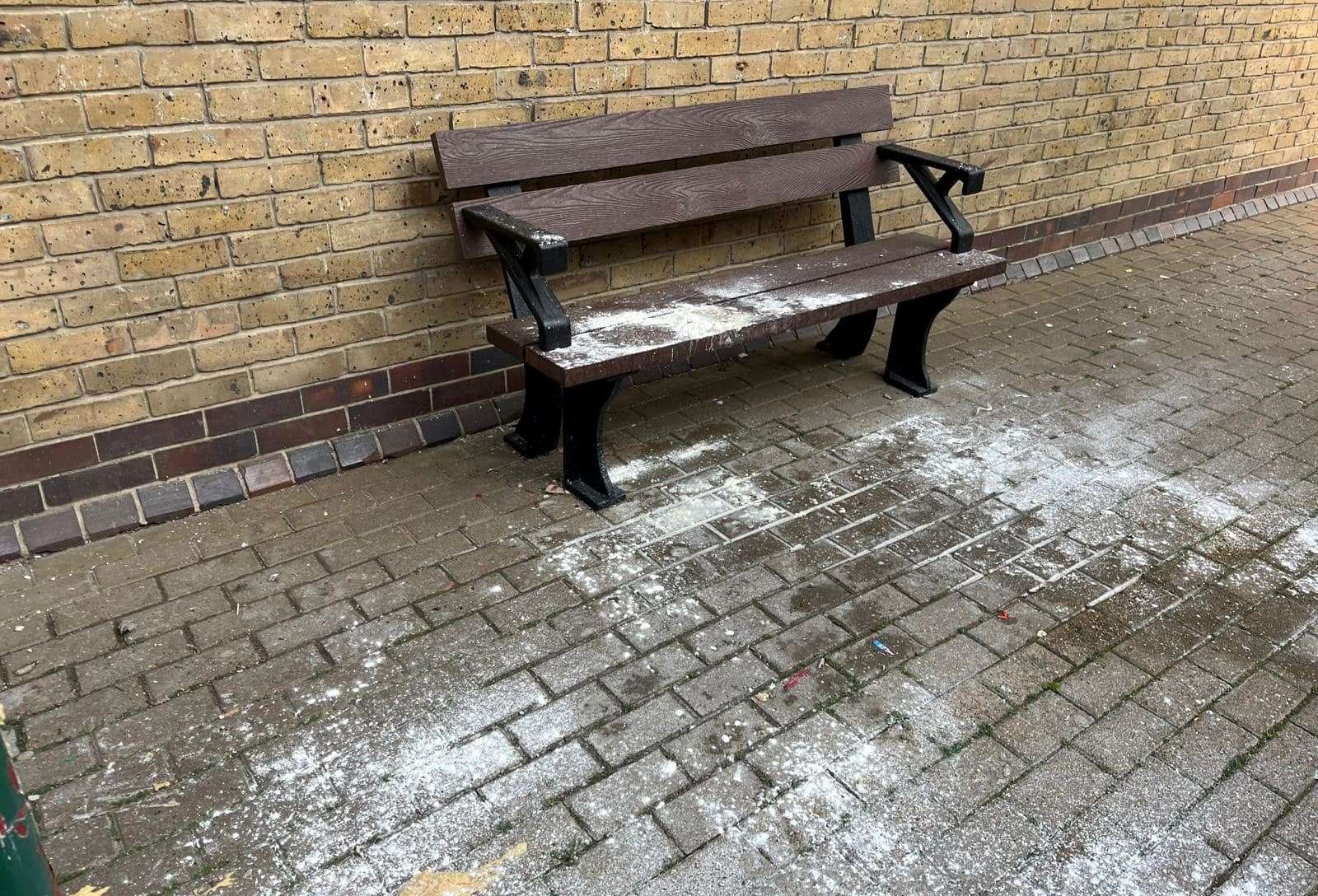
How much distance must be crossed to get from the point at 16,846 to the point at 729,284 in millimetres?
3171

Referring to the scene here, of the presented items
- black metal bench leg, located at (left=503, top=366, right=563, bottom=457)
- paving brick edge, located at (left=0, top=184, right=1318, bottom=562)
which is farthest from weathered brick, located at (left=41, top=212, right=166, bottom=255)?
black metal bench leg, located at (left=503, top=366, right=563, bottom=457)

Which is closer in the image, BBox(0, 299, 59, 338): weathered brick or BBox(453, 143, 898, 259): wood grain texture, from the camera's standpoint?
BBox(0, 299, 59, 338): weathered brick

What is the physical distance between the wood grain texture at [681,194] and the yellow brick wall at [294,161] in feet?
0.94

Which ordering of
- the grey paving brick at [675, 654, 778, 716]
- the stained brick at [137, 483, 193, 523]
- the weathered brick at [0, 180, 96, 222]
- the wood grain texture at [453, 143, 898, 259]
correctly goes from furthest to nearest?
the wood grain texture at [453, 143, 898, 259], the stained brick at [137, 483, 193, 523], the weathered brick at [0, 180, 96, 222], the grey paving brick at [675, 654, 778, 716]

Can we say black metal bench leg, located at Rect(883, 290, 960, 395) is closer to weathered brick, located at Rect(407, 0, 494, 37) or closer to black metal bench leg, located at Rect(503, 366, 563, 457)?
black metal bench leg, located at Rect(503, 366, 563, 457)

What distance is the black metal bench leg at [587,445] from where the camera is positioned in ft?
11.4

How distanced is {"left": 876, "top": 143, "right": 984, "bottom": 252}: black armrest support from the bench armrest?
77.9 inches

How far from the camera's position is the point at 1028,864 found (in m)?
2.25

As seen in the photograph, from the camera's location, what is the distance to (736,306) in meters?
3.83

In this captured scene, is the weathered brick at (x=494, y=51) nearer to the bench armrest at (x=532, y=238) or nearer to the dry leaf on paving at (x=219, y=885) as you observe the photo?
the bench armrest at (x=532, y=238)

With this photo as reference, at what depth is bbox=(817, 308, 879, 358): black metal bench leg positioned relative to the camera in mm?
4777

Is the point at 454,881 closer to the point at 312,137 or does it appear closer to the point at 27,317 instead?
the point at 27,317

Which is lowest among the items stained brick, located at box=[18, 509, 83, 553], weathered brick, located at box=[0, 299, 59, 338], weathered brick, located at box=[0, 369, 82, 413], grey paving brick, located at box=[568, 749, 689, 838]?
grey paving brick, located at box=[568, 749, 689, 838]

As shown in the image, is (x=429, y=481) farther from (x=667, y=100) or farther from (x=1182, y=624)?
(x=1182, y=624)
